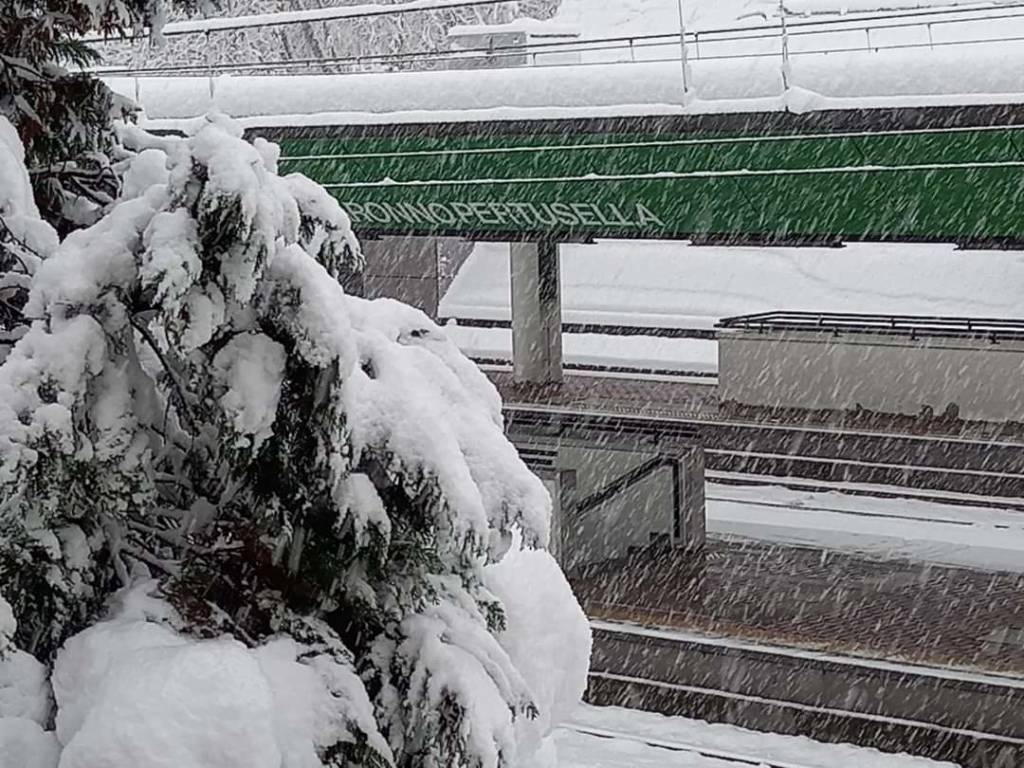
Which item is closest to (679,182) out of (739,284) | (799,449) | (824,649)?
(824,649)

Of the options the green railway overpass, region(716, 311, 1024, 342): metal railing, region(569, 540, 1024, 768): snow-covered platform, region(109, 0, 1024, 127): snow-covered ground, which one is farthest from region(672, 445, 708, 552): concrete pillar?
Result: region(109, 0, 1024, 127): snow-covered ground

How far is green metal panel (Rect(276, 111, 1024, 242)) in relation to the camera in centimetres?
1326

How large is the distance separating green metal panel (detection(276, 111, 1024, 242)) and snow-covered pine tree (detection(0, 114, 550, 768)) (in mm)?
10193

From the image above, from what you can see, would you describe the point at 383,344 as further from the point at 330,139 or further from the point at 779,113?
the point at 330,139

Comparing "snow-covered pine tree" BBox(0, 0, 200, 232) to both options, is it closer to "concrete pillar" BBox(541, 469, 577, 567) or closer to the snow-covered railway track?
the snow-covered railway track

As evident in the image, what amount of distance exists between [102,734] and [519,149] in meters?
12.9

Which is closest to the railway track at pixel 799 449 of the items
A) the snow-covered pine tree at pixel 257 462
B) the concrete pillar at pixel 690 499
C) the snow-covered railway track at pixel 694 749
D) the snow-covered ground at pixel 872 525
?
the snow-covered ground at pixel 872 525

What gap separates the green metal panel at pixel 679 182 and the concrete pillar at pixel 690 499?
8.22 ft

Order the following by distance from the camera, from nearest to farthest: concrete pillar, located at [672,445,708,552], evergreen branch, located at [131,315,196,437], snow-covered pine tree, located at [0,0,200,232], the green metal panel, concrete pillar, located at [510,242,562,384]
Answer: evergreen branch, located at [131,315,196,437], snow-covered pine tree, located at [0,0,200,232], the green metal panel, concrete pillar, located at [672,445,708,552], concrete pillar, located at [510,242,562,384]

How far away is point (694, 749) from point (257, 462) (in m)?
9.47

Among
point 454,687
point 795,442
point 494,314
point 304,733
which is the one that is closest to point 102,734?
point 304,733

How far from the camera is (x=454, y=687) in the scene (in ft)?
12.1

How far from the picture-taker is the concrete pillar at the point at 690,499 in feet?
52.3

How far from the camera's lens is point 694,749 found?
1244cm
